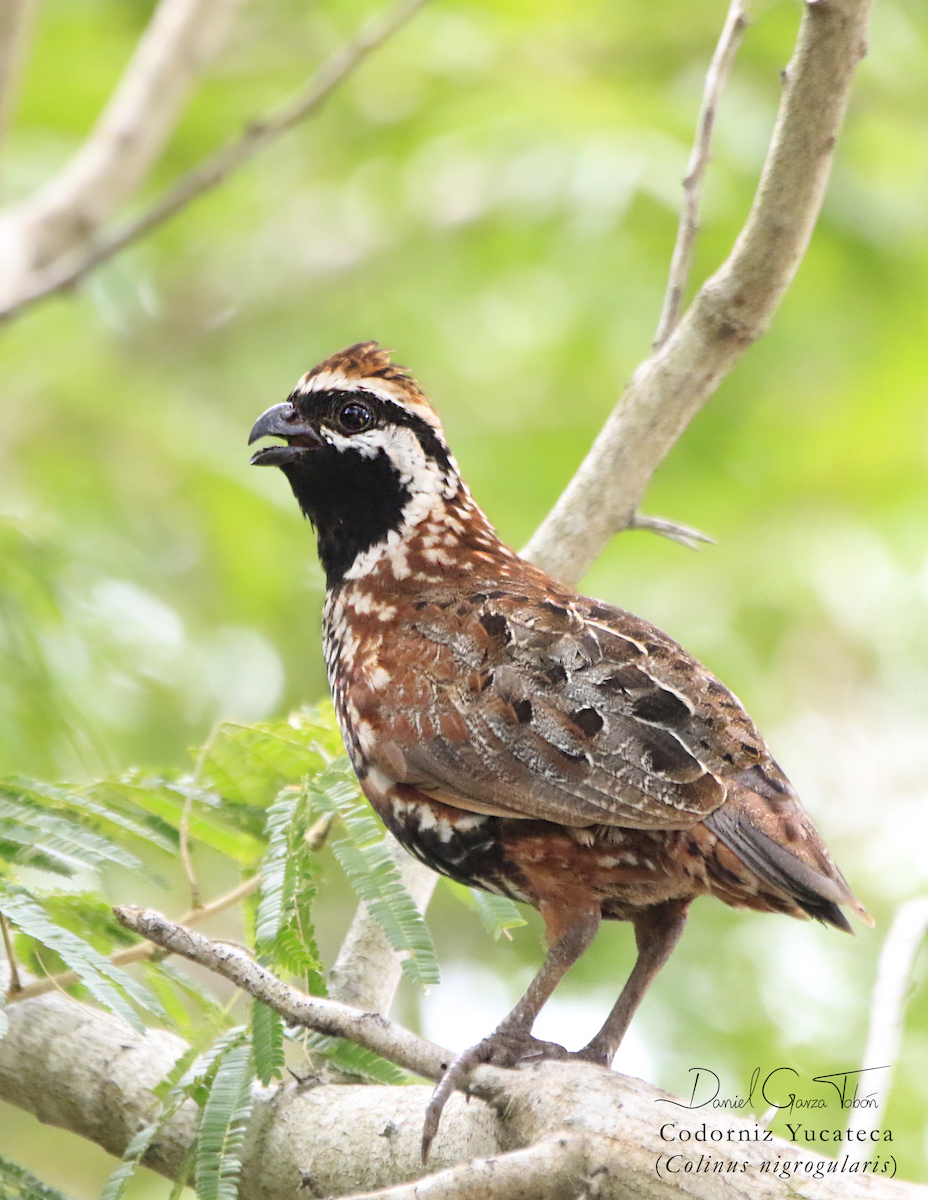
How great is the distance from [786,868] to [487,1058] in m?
0.86

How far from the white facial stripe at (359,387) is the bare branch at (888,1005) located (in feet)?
7.25

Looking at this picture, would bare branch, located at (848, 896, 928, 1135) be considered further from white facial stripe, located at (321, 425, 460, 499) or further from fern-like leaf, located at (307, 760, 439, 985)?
white facial stripe, located at (321, 425, 460, 499)

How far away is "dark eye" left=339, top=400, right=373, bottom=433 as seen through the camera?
4.54m

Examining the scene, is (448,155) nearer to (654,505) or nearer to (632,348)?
(632,348)

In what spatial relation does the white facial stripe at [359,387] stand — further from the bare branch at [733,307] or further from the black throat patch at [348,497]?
the bare branch at [733,307]

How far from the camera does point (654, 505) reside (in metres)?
8.83

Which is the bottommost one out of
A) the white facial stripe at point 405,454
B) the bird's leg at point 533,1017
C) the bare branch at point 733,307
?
the bird's leg at point 533,1017

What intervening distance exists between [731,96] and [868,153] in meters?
1.15

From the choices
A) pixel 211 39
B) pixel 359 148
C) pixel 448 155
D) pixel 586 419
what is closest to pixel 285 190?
pixel 359 148

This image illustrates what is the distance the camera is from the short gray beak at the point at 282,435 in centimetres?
449

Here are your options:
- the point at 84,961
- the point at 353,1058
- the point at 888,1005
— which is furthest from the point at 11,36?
the point at 888,1005

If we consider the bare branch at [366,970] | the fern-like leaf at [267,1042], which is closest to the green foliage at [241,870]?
the fern-like leaf at [267,1042]
